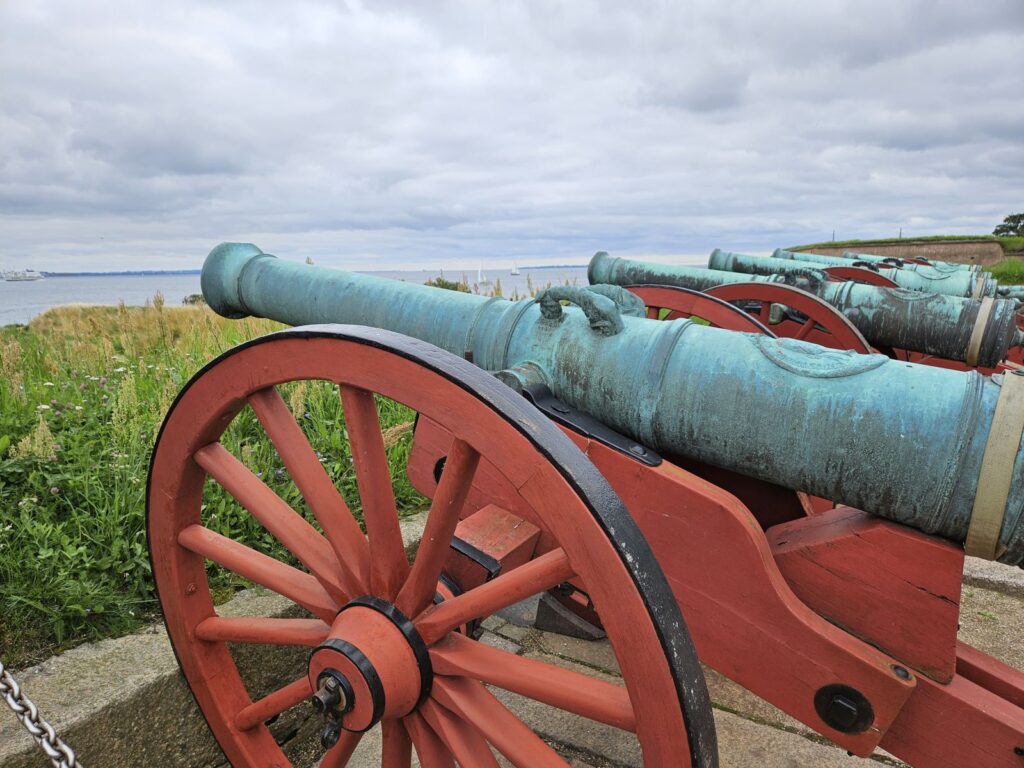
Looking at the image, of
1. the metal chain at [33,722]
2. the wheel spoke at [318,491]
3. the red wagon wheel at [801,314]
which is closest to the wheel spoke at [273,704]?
the wheel spoke at [318,491]

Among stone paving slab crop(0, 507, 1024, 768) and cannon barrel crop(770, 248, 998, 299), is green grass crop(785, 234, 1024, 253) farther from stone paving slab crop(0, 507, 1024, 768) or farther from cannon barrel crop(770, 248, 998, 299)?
stone paving slab crop(0, 507, 1024, 768)

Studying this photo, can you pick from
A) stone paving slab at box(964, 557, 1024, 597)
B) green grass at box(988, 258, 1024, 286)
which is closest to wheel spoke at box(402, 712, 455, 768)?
stone paving slab at box(964, 557, 1024, 597)

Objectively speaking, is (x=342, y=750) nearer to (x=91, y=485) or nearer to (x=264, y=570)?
(x=264, y=570)

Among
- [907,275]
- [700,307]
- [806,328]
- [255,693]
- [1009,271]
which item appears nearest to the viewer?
[255,693]

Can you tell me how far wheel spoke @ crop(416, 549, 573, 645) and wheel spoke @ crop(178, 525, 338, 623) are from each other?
0.82 ft

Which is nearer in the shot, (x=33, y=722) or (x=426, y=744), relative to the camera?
(x=33, y=722)

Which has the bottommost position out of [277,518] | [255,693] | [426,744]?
[255,693]

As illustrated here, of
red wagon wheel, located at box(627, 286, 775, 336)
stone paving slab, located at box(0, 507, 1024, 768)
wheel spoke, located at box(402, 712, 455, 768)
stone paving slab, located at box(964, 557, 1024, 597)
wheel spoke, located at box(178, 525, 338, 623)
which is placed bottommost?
stone paving slab, located at box(964, 557, 1024, 597)

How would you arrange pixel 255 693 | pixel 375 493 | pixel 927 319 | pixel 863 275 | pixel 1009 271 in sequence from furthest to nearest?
pixel 1009 271 → pixel 863 275 → pixel 927 319 → pixel 255 693 → pixel 375 493

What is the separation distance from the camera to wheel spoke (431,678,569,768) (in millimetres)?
1221

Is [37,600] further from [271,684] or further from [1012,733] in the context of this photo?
[1012,733]

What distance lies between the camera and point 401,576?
137 centimetres

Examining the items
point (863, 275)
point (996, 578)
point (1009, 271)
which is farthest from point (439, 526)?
point (1009, 271)

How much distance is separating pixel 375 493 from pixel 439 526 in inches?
6.1
